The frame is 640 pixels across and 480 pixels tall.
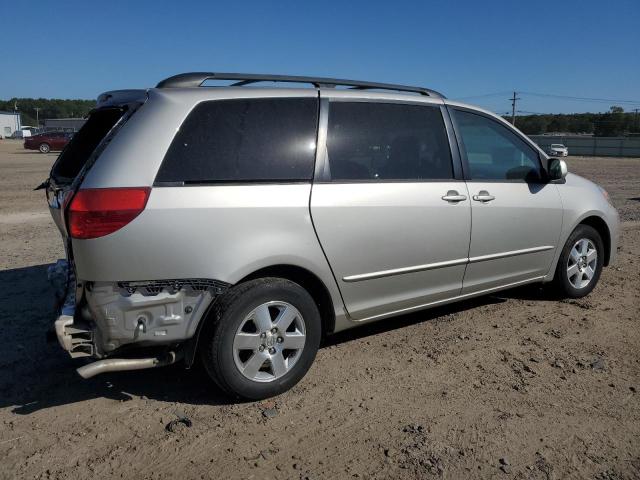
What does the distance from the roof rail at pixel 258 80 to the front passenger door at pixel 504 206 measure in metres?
0.63

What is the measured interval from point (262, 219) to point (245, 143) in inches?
18.6

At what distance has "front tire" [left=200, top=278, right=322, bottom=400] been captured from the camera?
3.27 m

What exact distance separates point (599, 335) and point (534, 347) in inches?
25.7

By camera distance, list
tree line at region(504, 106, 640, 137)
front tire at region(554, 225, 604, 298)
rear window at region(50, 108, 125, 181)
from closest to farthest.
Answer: rear window at region(50, 108, 125, 181) < front tire at region(554, 225, 604, 298) < tree line at region(504, 106, 640, 137)

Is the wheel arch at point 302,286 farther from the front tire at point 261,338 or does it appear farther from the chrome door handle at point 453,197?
the chrome door handle at point 453,197

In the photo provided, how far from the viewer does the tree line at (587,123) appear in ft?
246

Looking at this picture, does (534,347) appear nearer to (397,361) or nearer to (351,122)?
(397,361)

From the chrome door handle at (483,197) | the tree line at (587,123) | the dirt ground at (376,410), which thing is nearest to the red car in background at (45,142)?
the dirt ground at (376,410)

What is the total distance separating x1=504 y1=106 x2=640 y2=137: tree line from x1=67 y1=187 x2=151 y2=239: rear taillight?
242ft

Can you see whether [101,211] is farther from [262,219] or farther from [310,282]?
[310,282]

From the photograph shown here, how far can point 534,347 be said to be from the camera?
14.4 feet

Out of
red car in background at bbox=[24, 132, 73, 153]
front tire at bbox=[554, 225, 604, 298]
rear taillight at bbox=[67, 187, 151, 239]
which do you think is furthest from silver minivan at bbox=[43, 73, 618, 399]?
red car in background at bbox=[24, 132, 73, 153]

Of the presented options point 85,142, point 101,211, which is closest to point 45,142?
point 85,142

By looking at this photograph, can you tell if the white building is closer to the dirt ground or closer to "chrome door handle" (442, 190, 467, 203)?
the dirt ground
